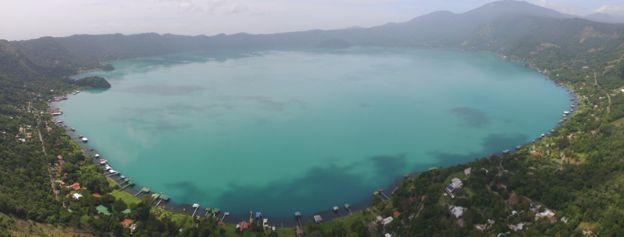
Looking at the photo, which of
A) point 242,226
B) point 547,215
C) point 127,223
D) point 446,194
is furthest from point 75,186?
point 547,215

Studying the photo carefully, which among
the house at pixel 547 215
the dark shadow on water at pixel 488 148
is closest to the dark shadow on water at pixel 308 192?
the dark shadow on water at pixel 488 148

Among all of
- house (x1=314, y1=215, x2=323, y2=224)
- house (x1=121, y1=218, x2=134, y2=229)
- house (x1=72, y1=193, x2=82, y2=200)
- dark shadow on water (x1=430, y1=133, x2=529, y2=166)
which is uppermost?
house (x1=72, y1=193, x2=82, y2=200)

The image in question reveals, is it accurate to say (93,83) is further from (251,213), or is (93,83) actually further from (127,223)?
(251,213)

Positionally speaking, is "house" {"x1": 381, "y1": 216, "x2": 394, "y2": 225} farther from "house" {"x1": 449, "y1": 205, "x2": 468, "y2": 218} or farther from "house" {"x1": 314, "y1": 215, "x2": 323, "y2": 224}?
"house" {"x1": 314, "y1": 215, "x2": 323, "y2": 224}

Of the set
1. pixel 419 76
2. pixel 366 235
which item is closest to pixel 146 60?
pixel 419 76

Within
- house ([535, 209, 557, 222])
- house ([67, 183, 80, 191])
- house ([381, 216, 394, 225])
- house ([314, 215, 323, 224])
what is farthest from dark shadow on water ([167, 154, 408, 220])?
house ([535, 209, 557, 222])

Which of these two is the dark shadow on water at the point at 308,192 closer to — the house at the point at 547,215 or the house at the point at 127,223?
the house at the point at 127,223

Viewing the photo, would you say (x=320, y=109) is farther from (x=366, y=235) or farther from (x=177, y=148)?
(x=366, y=235)

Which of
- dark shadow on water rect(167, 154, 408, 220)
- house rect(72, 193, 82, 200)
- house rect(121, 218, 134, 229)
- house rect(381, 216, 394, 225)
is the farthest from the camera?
dark shadow on water rect(167, 154, 408, 220)

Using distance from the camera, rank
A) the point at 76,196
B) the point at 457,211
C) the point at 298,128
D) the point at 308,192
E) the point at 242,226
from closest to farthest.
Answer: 1. the point at 457,211
2. the point at 242,226
3. the point at 76,196
4. the point at 308,192
5. the point at 298,128
